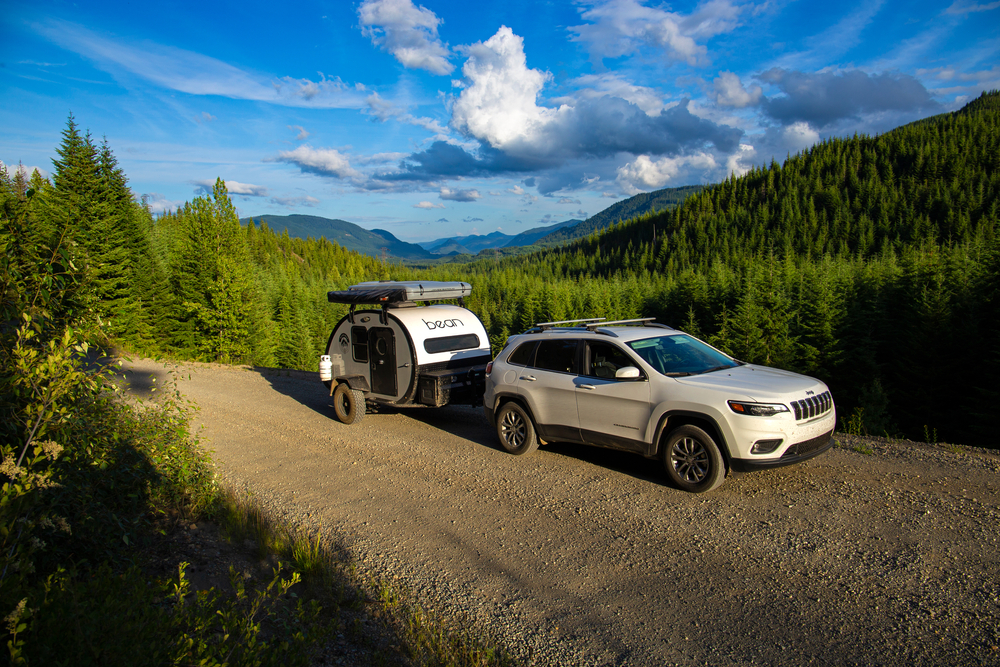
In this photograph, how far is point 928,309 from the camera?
2298cm

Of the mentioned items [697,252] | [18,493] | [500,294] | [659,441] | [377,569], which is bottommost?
[377,569]

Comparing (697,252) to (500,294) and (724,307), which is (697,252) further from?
(724,307)

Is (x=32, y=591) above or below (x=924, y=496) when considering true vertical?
above

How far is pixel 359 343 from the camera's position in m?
11.6

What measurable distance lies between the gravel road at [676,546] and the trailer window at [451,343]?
240 centimetres

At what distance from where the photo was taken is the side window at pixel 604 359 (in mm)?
7463

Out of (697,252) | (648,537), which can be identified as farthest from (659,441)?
(697,252)

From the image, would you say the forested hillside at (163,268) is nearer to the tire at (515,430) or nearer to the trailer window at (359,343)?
the trailer window at (359,343)

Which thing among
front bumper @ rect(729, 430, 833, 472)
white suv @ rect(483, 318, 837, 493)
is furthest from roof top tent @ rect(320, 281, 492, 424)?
front bumper @ rect(729, 430, 833, 472)

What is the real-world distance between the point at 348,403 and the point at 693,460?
7.61 metres

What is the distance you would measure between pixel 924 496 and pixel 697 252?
135 m

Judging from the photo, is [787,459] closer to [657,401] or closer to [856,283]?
[657,401]

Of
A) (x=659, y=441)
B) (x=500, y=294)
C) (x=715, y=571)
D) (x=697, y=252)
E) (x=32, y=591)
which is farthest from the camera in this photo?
(x=697, y=252)

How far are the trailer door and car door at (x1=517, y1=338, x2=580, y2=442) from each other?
3487 millimetres
